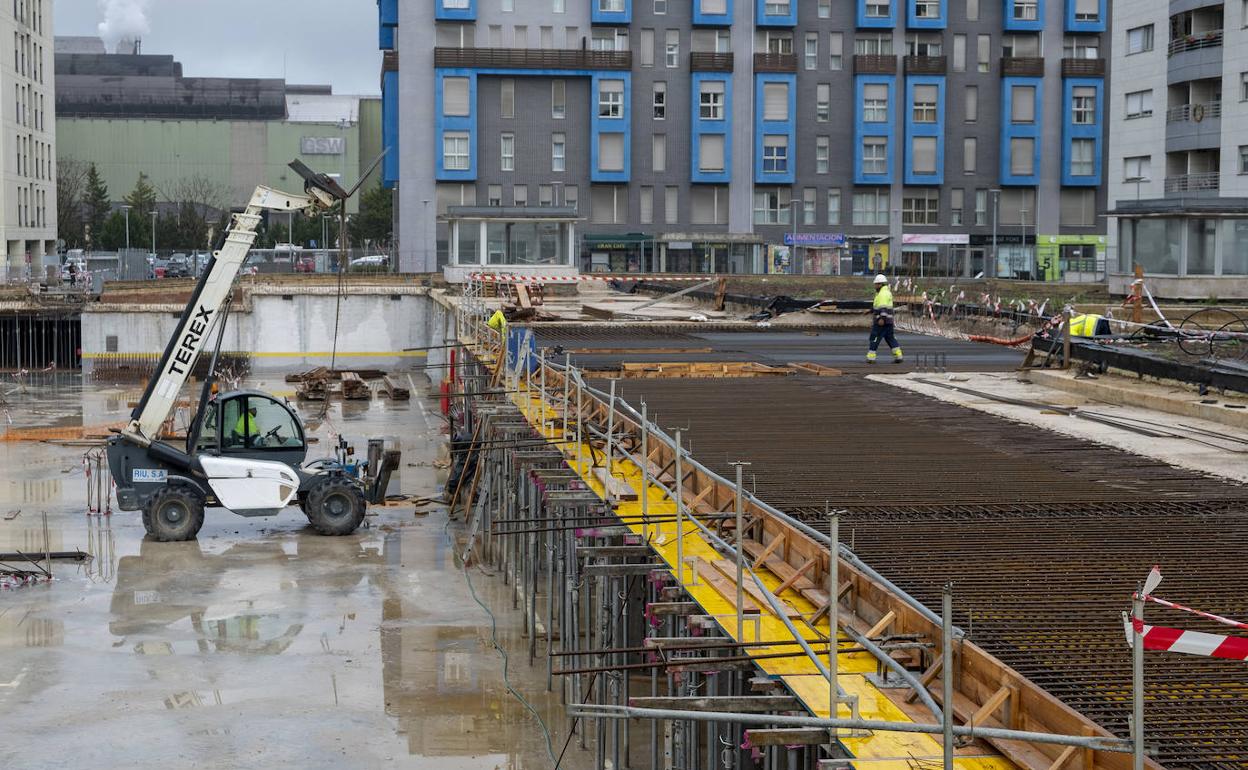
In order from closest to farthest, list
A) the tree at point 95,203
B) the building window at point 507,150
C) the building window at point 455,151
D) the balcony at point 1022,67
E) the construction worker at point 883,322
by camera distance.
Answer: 1. the construction worker at point 883,322
2. the building window at point 455,151
3. the building window at point 507,150
4. the balcony at point 1022,67
5. the tree at point 95,203

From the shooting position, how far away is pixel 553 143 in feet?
300

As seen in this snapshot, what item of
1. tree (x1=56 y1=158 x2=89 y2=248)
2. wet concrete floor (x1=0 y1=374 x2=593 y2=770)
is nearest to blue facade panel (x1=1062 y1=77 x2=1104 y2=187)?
tree (x1=56 y1=158 x2=89 y2=248)

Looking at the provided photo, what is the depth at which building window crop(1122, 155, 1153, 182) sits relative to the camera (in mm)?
68625

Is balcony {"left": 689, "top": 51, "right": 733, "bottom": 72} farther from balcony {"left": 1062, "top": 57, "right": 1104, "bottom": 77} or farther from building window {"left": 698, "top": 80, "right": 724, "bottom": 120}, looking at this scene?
balcony {"left": 1062, "top": 57, "right": 1104, "bottom": 77}

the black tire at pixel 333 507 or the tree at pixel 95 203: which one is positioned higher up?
the tree at pixel 95 203

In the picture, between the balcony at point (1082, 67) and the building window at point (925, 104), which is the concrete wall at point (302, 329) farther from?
the balcony at point (1082, 67)

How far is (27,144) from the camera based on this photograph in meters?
90.6

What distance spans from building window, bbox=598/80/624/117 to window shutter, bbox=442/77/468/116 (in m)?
7.46

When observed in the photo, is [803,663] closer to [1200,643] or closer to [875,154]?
[1200,643]

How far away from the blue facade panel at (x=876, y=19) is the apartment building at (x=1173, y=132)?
81.5 ft

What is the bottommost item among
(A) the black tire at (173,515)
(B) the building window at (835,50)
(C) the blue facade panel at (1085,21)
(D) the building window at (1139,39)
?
(A) the black tire at (173,515)

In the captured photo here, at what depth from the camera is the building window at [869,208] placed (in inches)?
3733

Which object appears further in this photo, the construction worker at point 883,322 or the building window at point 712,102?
the building window at point 712,102

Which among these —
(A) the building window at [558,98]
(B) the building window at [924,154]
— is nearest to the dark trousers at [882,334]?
(A) the building window at [558,98]
